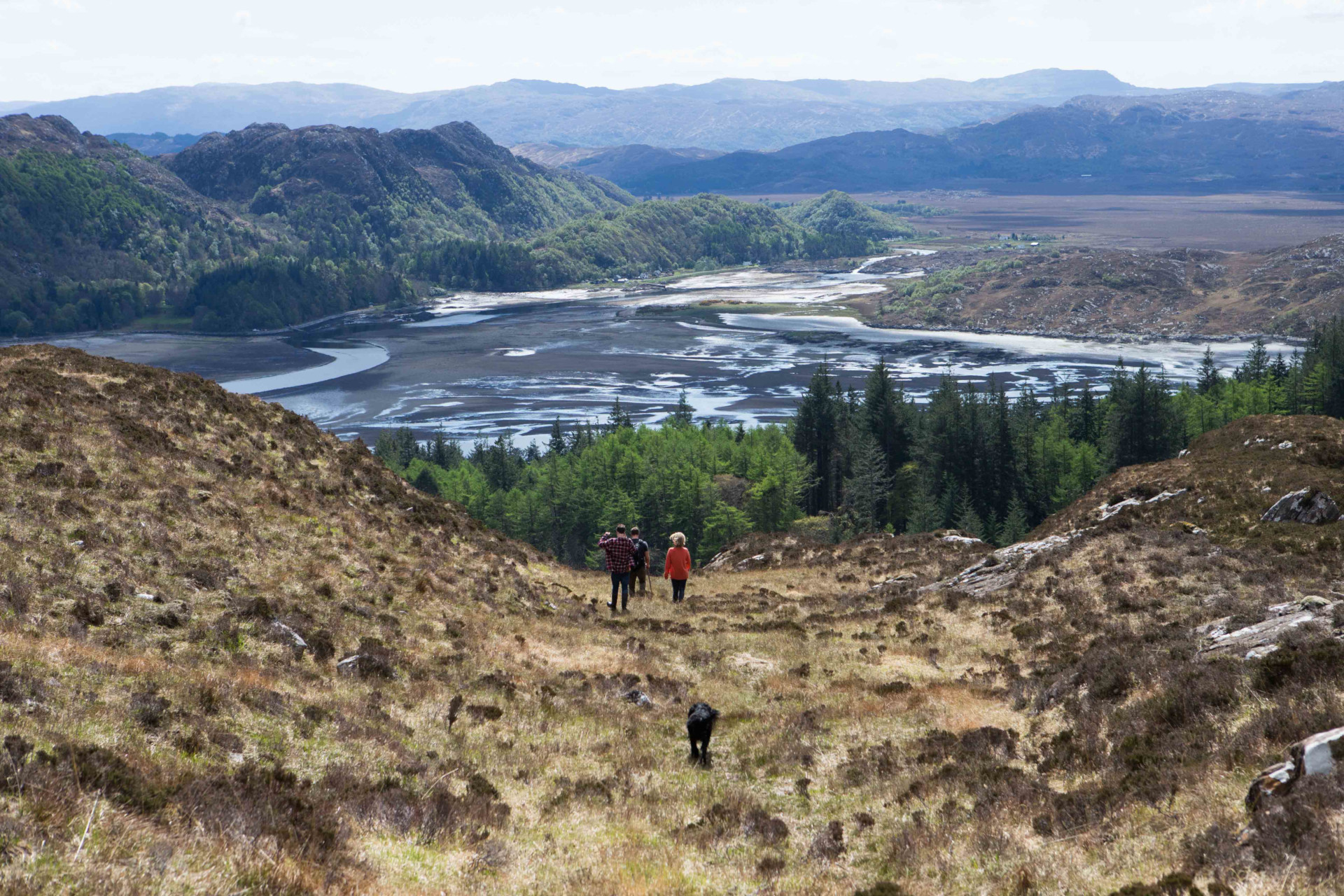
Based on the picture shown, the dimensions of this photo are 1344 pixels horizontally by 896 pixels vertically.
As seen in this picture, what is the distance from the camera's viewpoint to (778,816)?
45.2 ft

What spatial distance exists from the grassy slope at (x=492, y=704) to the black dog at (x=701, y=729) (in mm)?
464

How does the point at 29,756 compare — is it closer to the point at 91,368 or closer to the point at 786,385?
the point at 91,368

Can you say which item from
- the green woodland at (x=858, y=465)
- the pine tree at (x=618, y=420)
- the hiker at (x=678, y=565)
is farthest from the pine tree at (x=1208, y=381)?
the hiker at (x=678, y=565)

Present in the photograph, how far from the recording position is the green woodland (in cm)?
9131

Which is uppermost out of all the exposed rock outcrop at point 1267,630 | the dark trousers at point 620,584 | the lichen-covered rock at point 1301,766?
the lichen-covered rock at point 1301,766

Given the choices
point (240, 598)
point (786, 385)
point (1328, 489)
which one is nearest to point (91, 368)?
point (240, 598)

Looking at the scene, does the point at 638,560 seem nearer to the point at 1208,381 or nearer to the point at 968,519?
the point at 968,519

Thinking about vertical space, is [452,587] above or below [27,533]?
below

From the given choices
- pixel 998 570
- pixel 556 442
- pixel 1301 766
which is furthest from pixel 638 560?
pixel 556 442

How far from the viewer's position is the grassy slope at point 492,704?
10133 mm

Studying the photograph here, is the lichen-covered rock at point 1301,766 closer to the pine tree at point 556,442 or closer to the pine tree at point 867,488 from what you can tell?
the pine tree at point 867,488

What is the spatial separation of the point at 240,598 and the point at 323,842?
1039 centimetres

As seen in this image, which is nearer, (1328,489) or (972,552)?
(1328,489)

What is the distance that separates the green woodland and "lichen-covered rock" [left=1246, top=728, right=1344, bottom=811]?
7127 centimetres
